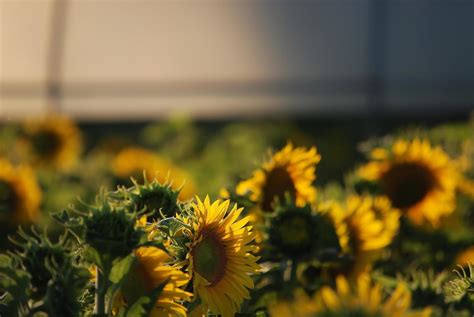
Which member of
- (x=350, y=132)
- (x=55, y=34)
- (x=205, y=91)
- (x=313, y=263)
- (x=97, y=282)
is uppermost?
(x=55, y=34)

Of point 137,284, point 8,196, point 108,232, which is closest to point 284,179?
point 137,284

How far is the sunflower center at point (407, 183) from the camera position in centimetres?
234

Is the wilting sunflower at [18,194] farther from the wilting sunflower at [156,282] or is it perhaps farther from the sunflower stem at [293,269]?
the wilting sunflower at [156,282]

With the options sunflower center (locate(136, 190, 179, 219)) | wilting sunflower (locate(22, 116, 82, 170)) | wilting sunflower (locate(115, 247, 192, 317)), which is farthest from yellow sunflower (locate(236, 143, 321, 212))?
wilting sunflower (locate(22, 116, 82, 170))

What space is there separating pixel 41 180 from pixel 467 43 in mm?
4774

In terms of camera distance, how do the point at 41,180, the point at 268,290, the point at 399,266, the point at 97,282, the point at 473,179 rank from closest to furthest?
the point at 97,282, the point at 268,290, the point at 399,266, the point at 473,179, the point at 41,180

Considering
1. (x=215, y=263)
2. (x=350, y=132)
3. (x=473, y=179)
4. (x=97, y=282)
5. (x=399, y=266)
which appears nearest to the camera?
(x=97, y=282)

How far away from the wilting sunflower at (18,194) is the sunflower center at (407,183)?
42.8 inches

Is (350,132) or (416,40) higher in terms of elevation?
(416,40)

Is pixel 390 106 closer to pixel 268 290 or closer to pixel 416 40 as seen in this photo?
pixel 416 40

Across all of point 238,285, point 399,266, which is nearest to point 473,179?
point 399,266

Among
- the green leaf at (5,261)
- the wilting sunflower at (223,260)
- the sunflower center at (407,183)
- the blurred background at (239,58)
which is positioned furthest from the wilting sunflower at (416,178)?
the blurred background at (239,58)

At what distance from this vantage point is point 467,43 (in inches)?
310

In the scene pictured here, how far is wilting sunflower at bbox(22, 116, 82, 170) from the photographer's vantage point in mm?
4590
